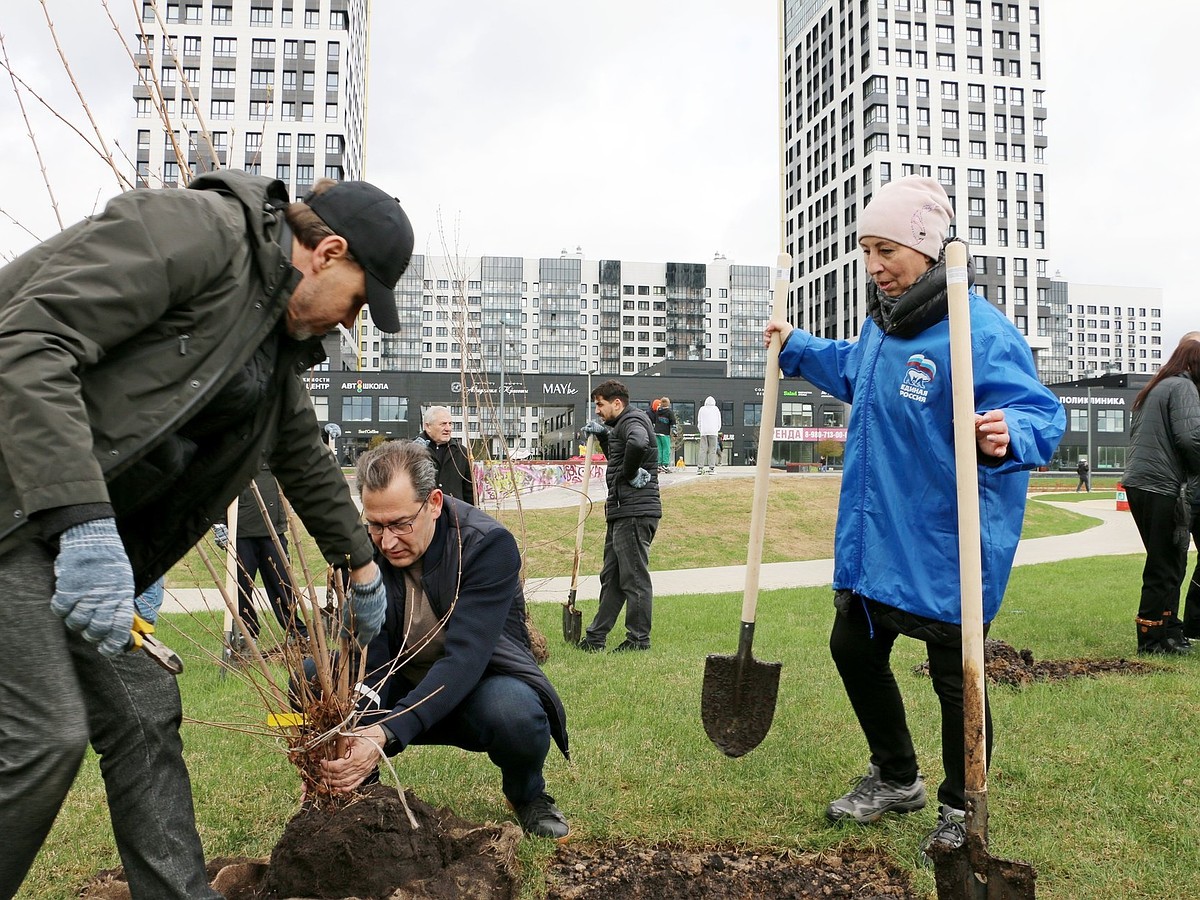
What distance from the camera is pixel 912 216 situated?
2801 mm

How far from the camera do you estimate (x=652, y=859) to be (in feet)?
9.14

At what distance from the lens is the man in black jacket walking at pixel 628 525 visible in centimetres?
656

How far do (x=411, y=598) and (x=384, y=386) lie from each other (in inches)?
2489

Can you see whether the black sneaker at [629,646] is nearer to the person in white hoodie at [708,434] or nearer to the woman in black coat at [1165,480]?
the woman in black coat at [1165,480]

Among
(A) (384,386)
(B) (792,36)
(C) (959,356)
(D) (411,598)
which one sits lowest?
(D) (411,598)

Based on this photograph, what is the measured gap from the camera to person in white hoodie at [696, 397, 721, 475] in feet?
89.7

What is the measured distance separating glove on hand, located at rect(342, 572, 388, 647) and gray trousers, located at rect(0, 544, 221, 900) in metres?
0.66

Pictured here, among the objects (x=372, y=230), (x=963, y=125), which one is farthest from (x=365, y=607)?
(x=963, y=125)

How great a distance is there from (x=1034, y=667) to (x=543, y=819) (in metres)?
3.69

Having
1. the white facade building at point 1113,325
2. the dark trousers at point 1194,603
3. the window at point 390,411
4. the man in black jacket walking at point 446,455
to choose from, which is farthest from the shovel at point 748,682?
the white facade building at point 1113,325

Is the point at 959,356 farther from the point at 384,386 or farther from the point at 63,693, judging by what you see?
the point at 384,386

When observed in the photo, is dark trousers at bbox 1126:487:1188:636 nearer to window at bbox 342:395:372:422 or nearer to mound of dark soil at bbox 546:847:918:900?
mound of dark soil at bbox 546:847:918:900

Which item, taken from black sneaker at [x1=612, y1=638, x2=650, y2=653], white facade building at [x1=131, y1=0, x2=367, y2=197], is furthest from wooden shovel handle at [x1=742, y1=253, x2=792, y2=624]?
white facade building at [x1=131, y1=0, x2=367, y2=197]

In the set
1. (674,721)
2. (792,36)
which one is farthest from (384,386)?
(674,721)
